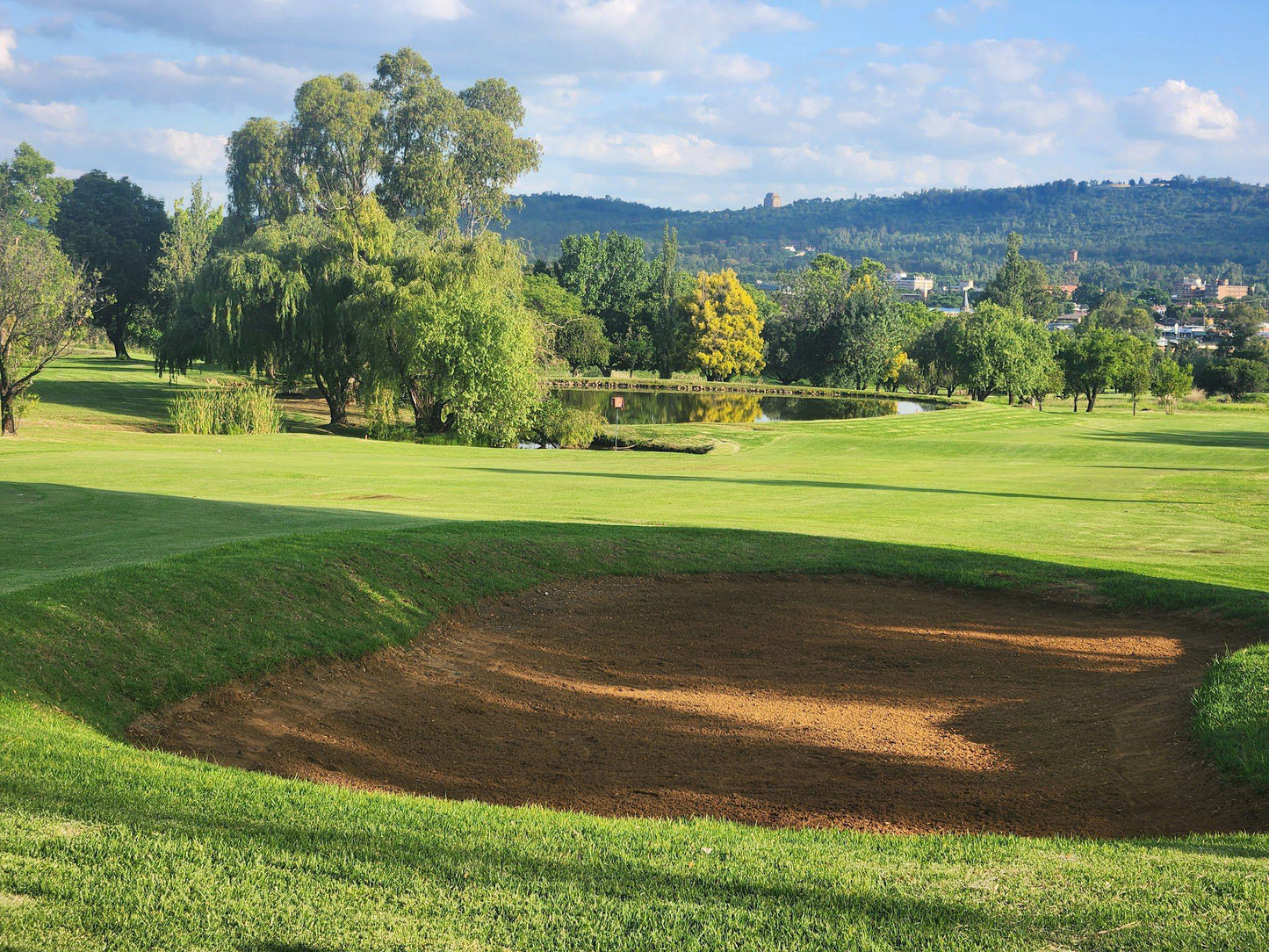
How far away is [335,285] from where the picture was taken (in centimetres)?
5391

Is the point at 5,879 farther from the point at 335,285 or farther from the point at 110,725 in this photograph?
the point at 335,285

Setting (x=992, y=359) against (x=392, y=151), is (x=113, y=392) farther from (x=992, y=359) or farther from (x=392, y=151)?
(x=992, y=359)

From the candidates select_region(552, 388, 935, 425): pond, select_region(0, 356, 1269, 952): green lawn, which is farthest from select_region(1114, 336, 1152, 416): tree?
select_region(0, 356, 1269, 952): green lawn

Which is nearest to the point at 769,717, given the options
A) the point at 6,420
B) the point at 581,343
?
the point at 6,420

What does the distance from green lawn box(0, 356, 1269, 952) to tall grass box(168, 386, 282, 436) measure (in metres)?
17.6

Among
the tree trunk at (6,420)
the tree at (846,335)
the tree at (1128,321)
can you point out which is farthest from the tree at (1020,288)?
the tree trunk at (6,420)

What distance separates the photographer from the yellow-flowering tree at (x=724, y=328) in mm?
103312

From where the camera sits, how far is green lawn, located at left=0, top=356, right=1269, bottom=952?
4.43 m

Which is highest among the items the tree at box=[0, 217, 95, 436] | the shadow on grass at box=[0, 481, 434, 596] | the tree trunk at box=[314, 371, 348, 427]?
the tree at box=[0, 217, 95, 436]

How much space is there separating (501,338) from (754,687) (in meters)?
40.9

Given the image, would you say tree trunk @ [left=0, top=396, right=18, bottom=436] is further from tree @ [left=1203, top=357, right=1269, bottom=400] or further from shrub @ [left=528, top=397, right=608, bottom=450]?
tree @ [left=1203, top=357, right=1269, bottom=400]

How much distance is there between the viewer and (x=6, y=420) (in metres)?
37.2

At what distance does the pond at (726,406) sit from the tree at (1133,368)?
15639mm

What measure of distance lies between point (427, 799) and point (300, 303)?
50363 millimetres
